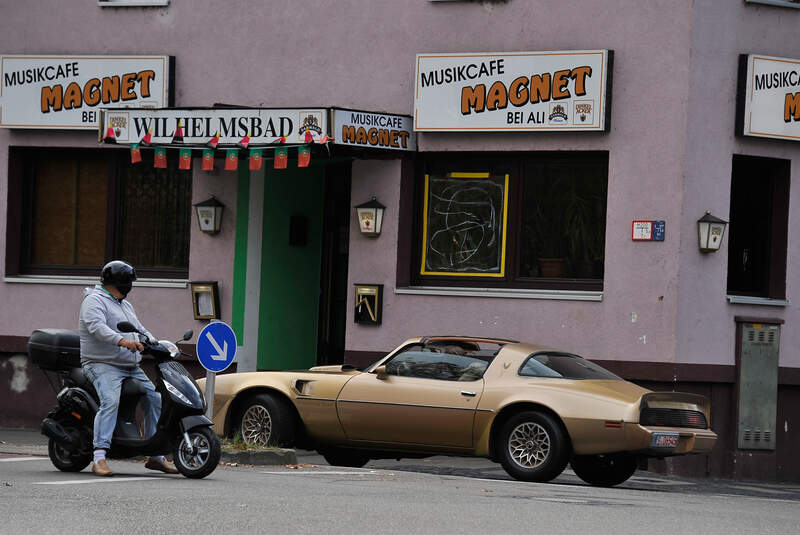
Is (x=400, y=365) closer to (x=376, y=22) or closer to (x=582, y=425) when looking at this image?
(x=582, y=425)

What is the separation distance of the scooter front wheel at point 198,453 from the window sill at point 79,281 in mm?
7362

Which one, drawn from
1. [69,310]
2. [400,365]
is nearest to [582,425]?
[400,365]

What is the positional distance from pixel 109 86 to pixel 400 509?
10903 mm

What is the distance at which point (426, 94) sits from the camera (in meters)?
17.4

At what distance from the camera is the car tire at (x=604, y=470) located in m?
13.9

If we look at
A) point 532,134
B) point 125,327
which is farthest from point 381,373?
point 532,134

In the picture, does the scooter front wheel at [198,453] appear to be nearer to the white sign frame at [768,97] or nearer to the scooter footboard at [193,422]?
the scooter footboard at [193,422]

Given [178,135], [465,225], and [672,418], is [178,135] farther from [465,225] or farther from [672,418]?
[672,418]

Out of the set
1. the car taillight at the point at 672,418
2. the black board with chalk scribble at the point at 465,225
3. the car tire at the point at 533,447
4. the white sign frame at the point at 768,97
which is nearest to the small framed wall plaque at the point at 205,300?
the black board with chalk scribble at the point at 465,225

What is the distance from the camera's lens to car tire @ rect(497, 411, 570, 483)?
13008 millimetres

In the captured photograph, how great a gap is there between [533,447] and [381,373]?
1.70 m

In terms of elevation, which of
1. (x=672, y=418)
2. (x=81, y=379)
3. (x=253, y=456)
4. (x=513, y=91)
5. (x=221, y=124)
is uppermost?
(x=513, y=91)

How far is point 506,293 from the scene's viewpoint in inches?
675

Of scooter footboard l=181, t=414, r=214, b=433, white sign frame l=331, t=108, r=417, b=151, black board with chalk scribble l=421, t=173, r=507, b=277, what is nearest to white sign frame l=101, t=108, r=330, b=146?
white sign frame l=331, t=108, r=417, b=151
